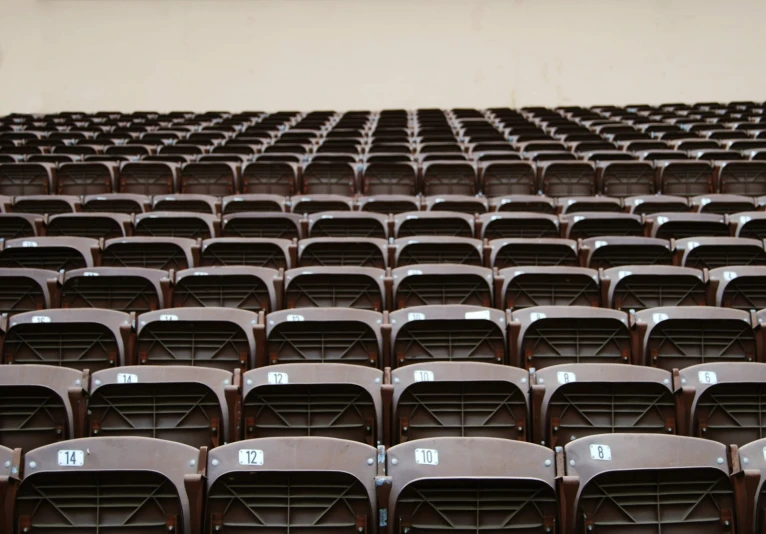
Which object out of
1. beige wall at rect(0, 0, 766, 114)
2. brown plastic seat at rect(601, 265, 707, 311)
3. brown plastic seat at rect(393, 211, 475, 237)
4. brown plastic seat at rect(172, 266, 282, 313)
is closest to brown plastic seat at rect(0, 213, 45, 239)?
brown plastic seat at rect(172, 266, 282, 313)

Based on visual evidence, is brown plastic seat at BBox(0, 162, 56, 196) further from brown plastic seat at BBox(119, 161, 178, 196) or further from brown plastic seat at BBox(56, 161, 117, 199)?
brown plastic seat at BBox(119, 161, 178, 196)

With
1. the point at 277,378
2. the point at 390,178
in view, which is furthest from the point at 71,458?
the point at 390,178

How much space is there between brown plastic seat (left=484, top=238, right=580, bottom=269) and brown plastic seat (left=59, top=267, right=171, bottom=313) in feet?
6.25

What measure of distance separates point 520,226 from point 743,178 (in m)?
2.77

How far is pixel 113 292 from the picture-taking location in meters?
4.32

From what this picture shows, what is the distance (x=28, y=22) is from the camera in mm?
15398

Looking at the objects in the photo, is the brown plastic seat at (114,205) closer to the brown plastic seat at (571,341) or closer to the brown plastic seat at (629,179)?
the brown plastic seat at (571,341)


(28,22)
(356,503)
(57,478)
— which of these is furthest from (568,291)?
(28,22)

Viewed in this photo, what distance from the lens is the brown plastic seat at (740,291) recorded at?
14.0ft

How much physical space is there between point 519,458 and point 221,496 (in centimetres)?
97

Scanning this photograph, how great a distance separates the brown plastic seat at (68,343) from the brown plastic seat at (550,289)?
1922 millimetres

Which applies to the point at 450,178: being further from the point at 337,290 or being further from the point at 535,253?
the point at 337,290

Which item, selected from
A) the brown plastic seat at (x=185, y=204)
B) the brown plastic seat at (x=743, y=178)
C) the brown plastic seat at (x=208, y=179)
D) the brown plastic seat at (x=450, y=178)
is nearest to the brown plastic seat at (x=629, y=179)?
the brown plastic seat at (x=743, y=178)

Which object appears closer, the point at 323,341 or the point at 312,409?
the point at 312,409
